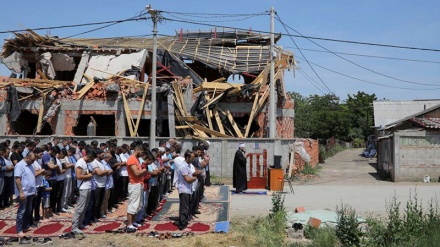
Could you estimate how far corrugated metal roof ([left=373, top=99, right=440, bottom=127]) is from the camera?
45.2 m

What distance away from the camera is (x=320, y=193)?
17125mm

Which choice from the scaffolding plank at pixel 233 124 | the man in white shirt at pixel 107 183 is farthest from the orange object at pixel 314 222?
the scaffolding plank at pixel 233 124

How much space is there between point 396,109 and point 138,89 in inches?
1186

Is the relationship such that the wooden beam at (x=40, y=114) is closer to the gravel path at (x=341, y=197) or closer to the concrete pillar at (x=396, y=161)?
the gravel path at (x=341, y=197)

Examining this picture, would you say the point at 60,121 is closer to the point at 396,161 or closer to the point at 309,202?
the point at 309,202

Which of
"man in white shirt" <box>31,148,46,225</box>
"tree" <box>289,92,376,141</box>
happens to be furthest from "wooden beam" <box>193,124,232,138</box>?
"tree" <box>289,92,376,141</box>


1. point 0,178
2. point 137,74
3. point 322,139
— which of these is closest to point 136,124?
point 137,74

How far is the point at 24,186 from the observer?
9883 millimetres

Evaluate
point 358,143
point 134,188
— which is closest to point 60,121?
point 134,188

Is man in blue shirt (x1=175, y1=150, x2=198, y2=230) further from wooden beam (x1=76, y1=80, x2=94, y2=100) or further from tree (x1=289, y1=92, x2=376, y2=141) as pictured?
tree (x1=289, y1=92, x2=376, y2=141)

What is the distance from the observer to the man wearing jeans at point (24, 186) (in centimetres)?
978

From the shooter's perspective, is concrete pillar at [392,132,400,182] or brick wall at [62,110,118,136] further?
brick wall at [62,110,118,136]

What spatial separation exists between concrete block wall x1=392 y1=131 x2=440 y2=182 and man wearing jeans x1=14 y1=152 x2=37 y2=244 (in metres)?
15.8

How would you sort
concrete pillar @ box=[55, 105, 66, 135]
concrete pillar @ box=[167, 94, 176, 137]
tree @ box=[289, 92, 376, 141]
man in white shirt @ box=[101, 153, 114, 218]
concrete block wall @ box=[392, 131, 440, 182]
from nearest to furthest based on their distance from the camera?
1. man in white shirt @ box=[101, 153, 114, 218]
2. concrete block wall @ box=[392, 131, 440, 182]
3. concrete pillar @ box=[167, 94, 176, 137]
4. concrete pillar @ box=[55, 105, 66, 135]
5. tree @ box=[289, 92, 376, 141]
